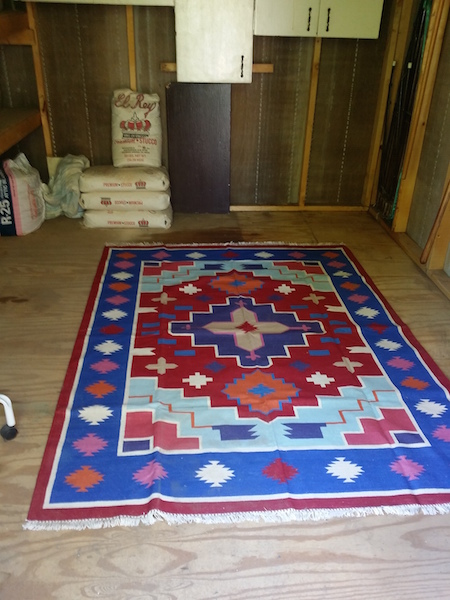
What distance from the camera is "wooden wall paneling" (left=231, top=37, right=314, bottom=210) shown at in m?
3.97

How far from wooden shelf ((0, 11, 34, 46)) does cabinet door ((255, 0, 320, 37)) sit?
1.62m

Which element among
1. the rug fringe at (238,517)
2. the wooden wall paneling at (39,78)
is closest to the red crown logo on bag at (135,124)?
the wooden wall paneling at (39,78)

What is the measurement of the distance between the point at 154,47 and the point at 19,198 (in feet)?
4.85

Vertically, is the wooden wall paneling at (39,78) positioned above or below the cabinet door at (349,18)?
below

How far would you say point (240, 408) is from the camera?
2.18 m

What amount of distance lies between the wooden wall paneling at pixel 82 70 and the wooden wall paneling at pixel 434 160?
→ 2.20 metres

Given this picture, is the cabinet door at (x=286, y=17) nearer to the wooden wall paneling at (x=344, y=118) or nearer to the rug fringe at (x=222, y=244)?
the wooden wall paneling at (x=344, y=118)

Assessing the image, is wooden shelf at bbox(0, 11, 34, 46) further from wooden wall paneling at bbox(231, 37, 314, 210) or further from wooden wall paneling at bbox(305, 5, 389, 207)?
wooden wall paneling at bbox(305, 5, 389, 207)

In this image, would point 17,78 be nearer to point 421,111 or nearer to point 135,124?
point 135,124

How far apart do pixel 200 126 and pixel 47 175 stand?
1.30 meters

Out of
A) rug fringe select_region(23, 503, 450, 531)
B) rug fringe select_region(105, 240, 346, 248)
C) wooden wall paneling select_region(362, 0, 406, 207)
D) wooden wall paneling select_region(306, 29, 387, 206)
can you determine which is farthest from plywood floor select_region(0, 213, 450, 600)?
wooden wall paneling select_region(362, 0, 406, 207)

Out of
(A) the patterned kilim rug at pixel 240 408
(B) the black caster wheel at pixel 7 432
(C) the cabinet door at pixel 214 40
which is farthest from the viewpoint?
(C) the cabinet door at pixel 214 40

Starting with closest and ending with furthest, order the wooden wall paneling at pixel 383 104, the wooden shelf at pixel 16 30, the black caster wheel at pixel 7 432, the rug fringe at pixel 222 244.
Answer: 1. the black caster wheel at pixel 7 432
2. the wooden shelf at pixel 16 30
3. the rug fringe at pixel 222 244
4. the wooden wall paneling at pixel 383 104

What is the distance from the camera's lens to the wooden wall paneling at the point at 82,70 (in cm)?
380
